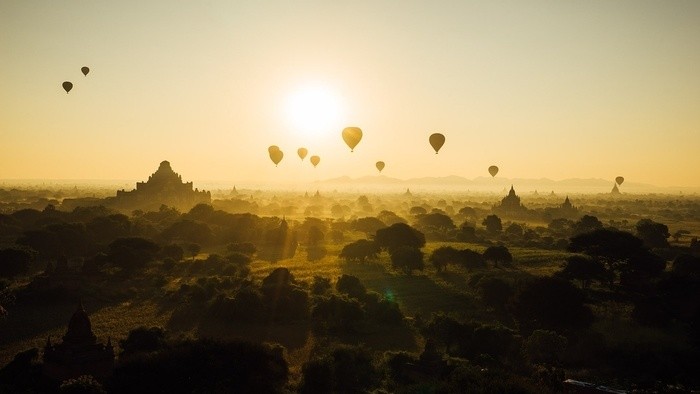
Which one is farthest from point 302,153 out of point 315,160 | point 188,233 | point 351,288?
point 351,288

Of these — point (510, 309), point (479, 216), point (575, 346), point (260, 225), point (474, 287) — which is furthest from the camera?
point (479, 216)

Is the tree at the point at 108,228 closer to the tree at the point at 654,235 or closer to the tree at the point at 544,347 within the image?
the tree at the point at 544,347

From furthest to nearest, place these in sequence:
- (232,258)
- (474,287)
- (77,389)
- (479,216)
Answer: (479,216) < (232,258) < (474,287) < (77,389)

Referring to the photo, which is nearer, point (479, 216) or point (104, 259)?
point (104, 259)

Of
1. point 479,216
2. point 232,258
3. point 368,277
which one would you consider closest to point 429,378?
point 368,277

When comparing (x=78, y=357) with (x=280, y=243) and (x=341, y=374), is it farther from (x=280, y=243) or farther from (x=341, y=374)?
→ (x=280, y=243)

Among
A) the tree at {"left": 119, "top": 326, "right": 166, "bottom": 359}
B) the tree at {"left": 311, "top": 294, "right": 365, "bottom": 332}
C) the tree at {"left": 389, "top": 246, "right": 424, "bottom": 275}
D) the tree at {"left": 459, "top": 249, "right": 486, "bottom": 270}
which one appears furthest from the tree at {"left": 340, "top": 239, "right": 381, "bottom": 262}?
the tree at {"left": 119, "top": 326, "right": 166, "bottom": 359}

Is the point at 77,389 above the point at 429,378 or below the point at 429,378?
above

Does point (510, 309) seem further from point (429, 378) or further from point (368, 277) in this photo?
point (368, 277)
